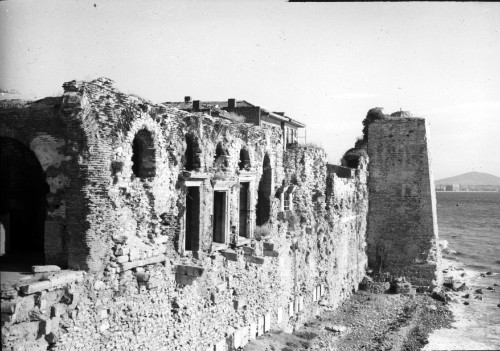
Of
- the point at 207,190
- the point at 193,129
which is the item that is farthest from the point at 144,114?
the point at 207,190

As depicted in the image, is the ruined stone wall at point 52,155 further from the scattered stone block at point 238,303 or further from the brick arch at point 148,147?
the scattered stone block at point 238,303

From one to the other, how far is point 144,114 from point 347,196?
18261 millimetres

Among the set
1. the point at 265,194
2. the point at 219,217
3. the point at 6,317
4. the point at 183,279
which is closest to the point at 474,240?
the point at 265,194

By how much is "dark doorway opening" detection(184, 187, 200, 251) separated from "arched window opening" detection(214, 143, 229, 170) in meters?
1.45

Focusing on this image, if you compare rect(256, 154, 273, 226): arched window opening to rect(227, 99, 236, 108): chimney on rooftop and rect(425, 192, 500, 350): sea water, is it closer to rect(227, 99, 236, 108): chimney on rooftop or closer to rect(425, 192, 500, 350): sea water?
rect(425, 192, 500, 350): sea water

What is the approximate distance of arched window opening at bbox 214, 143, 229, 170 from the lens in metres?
15.8

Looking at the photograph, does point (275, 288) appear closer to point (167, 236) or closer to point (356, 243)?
point (167, 236)

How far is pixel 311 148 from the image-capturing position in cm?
2328

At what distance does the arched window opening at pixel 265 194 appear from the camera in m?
19.3

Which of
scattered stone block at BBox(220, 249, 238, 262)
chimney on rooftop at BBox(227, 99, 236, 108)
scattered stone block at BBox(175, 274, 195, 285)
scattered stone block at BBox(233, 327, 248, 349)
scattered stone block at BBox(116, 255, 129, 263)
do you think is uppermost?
chimney on rooftop at BBox(227, 99, 236, 108)

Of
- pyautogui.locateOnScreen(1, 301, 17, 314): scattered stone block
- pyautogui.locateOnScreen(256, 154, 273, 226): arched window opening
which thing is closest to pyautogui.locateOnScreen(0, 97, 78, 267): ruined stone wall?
pyautogui.locateOnScreen(1, 301, 17, 314): scattered stone block

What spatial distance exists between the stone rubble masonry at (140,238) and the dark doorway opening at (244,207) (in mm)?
198

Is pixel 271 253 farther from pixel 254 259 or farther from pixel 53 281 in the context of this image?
pixel 53 281

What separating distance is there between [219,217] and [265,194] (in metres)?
3.51
